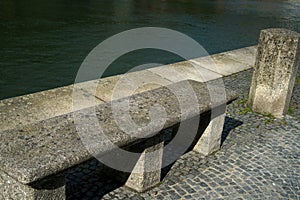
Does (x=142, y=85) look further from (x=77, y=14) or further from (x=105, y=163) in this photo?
(x=77, y=14)

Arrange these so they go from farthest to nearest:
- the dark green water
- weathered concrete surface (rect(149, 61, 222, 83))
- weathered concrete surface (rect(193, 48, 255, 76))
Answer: the dark green water < weathered concrete surface (rect(193, 48, 255, 76)) < weathered concrete surface (rect(149, 61, 222, 83))

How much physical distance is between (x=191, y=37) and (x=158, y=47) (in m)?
2.11

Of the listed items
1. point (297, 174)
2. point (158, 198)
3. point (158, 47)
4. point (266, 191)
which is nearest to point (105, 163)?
point (158, 198)

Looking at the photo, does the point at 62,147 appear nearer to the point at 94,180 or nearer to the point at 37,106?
the point at 94,180

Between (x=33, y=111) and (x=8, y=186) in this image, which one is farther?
(x=33, y=111)

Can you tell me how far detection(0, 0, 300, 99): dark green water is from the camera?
8.91 m

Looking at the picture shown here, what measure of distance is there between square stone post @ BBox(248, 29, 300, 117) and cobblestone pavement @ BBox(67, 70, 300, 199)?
0.48 metres

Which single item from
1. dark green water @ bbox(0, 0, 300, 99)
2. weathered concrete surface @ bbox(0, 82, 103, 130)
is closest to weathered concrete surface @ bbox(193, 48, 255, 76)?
dark green water @ bbox(0, 0, 300, 99)

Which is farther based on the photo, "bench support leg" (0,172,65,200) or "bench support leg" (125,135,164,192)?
"bench support leg" (125,135,164,192)

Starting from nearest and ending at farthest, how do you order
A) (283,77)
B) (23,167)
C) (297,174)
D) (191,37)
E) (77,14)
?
(23,167), (297,174), (283,77), (191,37), (77,14)

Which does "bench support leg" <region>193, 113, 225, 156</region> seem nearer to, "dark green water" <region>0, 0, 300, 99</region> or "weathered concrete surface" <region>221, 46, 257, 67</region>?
"weathered concrete surface" <region>221, 46, 257, 67</region>

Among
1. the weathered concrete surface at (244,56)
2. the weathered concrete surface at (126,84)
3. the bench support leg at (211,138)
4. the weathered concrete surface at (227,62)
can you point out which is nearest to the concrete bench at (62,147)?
the bench support leg at (211,138)

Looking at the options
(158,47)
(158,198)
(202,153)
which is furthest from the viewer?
(158,47)

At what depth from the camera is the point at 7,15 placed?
13953 mm
